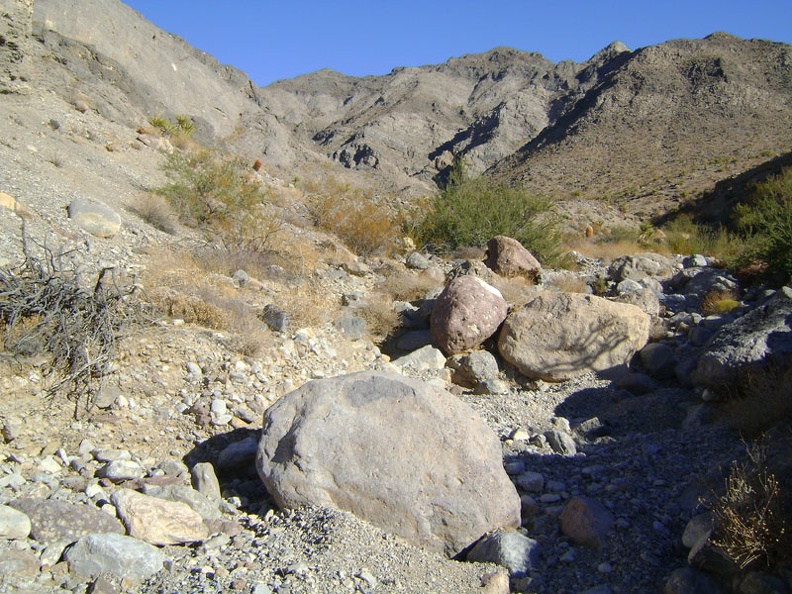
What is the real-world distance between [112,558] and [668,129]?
44090 millimetres

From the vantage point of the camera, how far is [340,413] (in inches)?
170

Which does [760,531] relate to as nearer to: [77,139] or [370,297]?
[370,297]

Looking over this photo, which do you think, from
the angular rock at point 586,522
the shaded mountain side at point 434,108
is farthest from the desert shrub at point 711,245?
the shaded mountain side at point 434,108

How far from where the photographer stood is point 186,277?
7.48m

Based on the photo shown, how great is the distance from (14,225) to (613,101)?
152 feet

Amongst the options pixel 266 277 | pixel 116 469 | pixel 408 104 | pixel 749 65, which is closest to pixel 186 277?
pixel 266 277

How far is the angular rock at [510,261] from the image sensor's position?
34.8 feet

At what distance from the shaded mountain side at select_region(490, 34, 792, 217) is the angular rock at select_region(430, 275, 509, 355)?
948 inches

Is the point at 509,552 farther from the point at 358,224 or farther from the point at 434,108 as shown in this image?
the point at 434,108

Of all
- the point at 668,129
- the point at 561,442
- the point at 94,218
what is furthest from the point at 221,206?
the point at 668,129

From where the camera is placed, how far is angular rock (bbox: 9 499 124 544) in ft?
11.7

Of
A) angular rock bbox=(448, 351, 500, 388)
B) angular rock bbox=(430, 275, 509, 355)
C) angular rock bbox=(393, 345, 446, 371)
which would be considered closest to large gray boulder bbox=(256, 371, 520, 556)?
angular rock bbox=(448, 351, 500, 388)

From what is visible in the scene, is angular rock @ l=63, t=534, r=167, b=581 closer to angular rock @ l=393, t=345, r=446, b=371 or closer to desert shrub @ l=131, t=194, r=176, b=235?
angular rock @ l=393, t=345, r=446, b=371

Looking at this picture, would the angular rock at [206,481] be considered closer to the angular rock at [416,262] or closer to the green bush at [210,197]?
the angular rock at [416,262]
